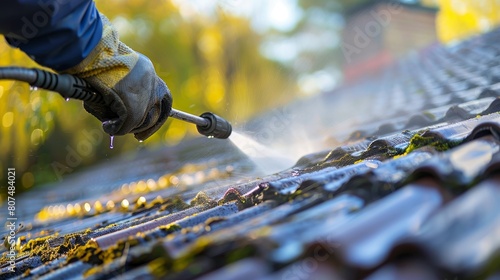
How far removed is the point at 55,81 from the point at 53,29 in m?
0.19

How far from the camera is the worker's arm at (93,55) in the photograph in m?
1.85

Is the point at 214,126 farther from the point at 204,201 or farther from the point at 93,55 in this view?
the point at 93,55

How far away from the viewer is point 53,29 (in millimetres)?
1882

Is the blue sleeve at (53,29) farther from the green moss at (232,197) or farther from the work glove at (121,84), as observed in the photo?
the green moss at (232,197)

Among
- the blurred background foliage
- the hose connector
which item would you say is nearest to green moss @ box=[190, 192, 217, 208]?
the hose connector

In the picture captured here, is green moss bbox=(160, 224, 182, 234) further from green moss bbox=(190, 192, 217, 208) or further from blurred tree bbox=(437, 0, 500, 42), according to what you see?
blurred tree bbox=(437, 0, 500, 42)

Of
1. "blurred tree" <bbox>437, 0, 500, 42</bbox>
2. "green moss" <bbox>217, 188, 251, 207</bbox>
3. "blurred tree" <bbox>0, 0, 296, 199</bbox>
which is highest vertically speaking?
"green moss" <bbox>217, 188, 251, 207</bbox>

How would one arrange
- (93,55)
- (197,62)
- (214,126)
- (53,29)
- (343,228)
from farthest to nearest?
(197,62) < (214,126) < (93,55) < (53,29) < (343,228)

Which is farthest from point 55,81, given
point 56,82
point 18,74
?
point 18,74

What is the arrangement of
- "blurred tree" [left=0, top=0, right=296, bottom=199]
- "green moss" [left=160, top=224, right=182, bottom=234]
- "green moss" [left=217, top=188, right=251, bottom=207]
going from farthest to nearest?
"blurred tree" [left=0, top=0, right=296, bottom=199]
"green moss" [left=217, top=188, right=251, bottom=207]
"green moss" [left=160, top=224, right=182, bottom=234]

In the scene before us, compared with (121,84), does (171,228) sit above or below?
below

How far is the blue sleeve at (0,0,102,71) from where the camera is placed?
1.82 metres

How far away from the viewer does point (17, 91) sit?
13.9m

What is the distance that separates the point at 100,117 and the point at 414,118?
243 cm
